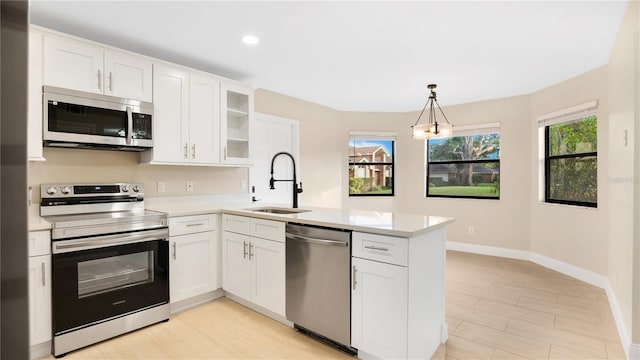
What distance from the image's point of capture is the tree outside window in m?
5.15

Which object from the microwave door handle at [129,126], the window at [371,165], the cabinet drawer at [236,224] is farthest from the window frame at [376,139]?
the microwave door handle at [129,126]

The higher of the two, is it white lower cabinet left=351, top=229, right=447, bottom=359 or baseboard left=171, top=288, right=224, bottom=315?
white lower cabinet left=351, top=229, right=447, bottom=359

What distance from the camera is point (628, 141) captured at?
225 cm

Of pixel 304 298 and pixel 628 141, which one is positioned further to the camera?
pixel 304 298

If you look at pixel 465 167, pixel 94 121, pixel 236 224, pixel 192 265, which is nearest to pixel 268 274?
pixel 236 224

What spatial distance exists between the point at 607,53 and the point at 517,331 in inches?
110

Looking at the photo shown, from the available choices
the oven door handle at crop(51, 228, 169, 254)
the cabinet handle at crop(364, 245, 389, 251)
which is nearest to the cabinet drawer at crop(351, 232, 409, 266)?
the cabinet handle at crop(364, 245, 389, 251)

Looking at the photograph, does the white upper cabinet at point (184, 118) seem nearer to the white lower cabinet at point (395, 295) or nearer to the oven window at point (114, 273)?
the oven window at point (114, 273)

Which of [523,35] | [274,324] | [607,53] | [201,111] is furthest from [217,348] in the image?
[607,53]

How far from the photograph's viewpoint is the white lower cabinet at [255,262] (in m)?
2.65

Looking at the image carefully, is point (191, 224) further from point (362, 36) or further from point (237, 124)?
point (362, 36)

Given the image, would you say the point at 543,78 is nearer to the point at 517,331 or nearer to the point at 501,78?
the point at 501,78

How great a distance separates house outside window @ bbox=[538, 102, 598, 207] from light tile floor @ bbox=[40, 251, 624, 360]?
45.8 inches

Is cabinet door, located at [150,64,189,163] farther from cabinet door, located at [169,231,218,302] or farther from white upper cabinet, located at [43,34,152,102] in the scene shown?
cabinet door, located at [169,231,218,302]
